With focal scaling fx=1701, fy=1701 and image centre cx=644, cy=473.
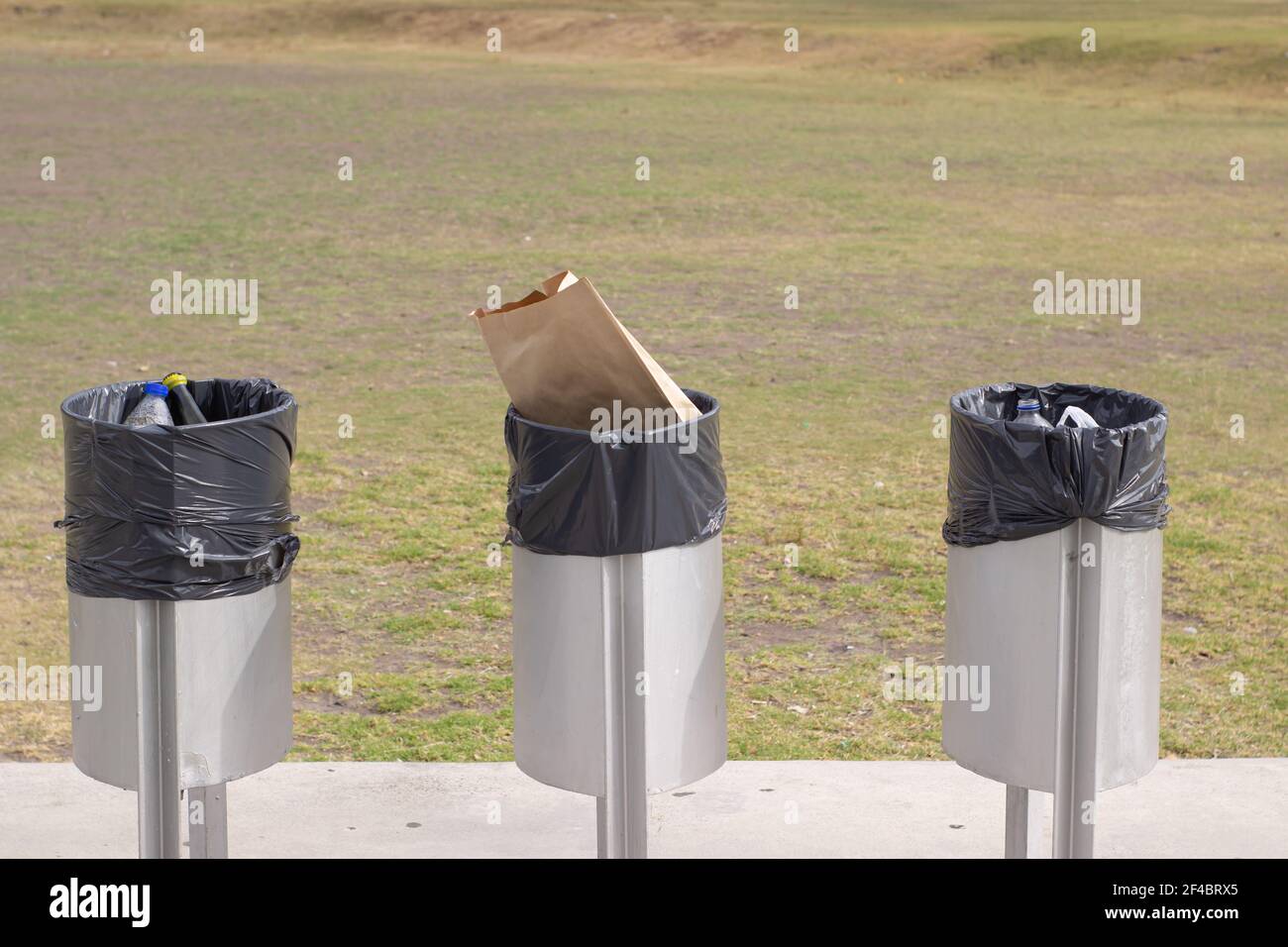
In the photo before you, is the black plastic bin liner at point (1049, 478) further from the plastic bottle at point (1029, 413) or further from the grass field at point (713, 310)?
the grass field at point (713, 310)

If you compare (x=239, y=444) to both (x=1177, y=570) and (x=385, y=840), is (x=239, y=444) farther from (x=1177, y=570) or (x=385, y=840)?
(x=1177, y=570)

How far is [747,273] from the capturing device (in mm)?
12055

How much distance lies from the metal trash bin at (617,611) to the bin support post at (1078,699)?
68cm

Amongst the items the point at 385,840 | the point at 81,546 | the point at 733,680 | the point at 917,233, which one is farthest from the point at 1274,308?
the point at 81,546

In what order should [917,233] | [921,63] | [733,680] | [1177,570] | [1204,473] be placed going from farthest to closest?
1. [921,63]
2. [917,233]
3. [1204,473]
4. [1177,570]
5. [733,680]

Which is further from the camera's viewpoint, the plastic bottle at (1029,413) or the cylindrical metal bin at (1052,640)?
the plastic bottle at (1029,413)

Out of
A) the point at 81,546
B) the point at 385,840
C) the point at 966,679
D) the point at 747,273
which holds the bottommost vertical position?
the point at 385,840

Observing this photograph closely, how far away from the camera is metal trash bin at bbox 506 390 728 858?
324 centimetres

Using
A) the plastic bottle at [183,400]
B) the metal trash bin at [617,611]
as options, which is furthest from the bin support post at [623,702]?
the plastic bottle at [183,400]

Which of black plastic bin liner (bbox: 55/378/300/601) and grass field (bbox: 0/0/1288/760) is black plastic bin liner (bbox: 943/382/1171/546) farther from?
grass field (bbox: 0/0/1288/760)

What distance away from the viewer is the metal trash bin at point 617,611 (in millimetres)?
3238

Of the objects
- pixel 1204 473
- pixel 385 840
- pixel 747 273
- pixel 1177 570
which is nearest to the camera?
pixel 385 840

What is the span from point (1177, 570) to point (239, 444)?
4048mm

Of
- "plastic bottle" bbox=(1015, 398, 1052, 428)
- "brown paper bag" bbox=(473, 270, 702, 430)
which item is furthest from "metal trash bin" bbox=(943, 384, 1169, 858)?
"brown paper bag" bbox=(473, 270, 702, 430)
